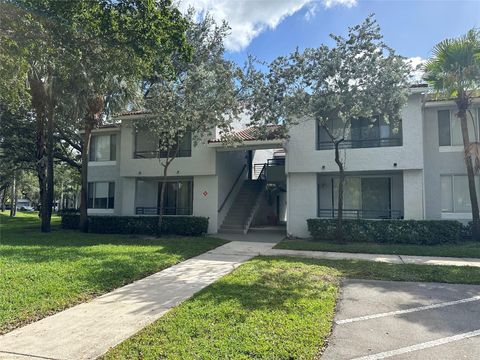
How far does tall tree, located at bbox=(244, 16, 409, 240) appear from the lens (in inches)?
492

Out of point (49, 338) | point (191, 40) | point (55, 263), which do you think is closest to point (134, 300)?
point (49, 338)

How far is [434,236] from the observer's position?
14023mm

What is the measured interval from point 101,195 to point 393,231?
55.6 feet

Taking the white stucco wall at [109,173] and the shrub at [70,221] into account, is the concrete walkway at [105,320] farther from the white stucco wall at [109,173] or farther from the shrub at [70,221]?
the shrub at [70,221]

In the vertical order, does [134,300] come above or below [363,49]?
below

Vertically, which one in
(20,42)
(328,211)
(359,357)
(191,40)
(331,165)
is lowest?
(359,357)

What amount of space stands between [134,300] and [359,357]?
4277mm

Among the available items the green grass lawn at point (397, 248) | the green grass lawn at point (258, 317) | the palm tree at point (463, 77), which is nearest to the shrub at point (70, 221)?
the green grass lawn at point (397, 248)

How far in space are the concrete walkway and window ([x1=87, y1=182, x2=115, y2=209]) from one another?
1378 cm

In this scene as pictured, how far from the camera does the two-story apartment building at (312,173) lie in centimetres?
Answer: 1538

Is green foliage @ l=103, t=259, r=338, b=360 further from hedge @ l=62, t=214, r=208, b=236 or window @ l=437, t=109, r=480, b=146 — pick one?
window @ l=437, t=109, r=480, b=146

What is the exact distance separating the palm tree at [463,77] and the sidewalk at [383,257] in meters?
4.17

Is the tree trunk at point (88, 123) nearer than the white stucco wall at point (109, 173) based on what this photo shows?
Yes

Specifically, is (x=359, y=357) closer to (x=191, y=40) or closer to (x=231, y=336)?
(x=231, y=336)
